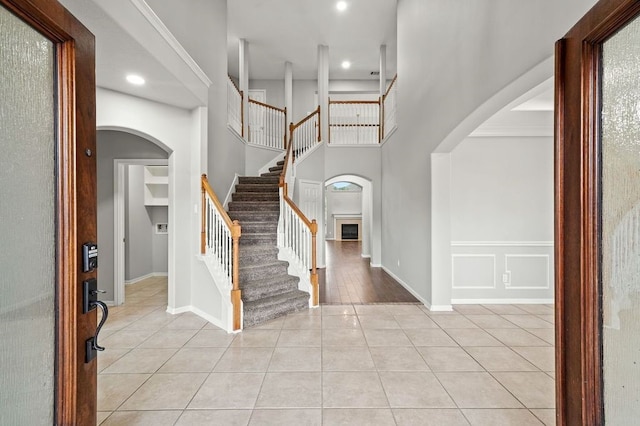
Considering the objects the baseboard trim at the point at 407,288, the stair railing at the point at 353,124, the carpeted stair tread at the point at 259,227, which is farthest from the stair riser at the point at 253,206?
the stair railing at the point at 353,124

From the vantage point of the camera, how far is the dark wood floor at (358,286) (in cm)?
458

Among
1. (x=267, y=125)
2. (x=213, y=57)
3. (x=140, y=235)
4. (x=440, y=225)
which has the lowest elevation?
(x=140, y=235)

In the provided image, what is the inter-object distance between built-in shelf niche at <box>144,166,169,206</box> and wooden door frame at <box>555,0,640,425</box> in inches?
241

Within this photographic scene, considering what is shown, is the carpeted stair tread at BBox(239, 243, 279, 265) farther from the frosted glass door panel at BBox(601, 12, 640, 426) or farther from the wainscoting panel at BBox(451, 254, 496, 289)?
the frosted glass door panel at BBox(601, 12, 640, 426)

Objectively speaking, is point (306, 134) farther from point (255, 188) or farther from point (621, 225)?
point (621, 225)

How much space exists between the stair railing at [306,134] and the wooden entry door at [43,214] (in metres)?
5.94

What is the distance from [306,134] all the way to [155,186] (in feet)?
11.8

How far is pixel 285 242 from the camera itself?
179 inches

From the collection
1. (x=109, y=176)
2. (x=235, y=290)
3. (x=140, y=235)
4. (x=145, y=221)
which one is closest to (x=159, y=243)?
(x=140, y=235)

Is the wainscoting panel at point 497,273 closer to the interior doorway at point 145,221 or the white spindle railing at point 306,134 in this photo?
the white spindle railing at point 306,134

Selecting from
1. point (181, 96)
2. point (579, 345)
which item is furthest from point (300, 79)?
point (579, 345)

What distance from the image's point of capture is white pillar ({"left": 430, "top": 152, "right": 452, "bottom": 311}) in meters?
3.99

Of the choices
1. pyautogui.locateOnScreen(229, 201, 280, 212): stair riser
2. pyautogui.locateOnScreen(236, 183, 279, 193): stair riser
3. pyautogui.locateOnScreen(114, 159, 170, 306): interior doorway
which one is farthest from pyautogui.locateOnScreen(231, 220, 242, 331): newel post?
pyautogui.locateOnScreen(114, 159, 170, 306): interior doorway

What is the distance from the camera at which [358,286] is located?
17.7ft
